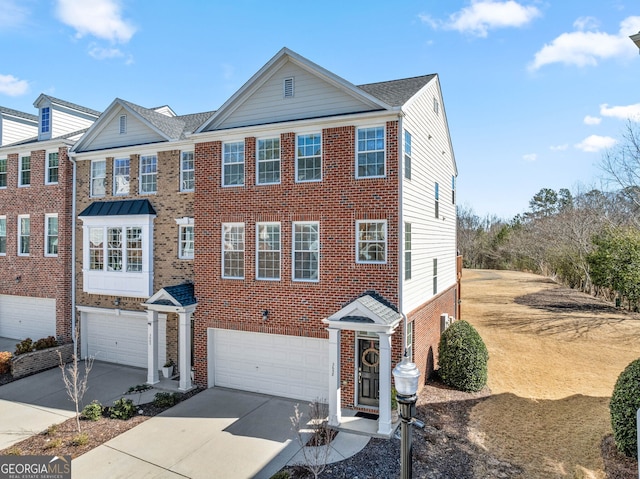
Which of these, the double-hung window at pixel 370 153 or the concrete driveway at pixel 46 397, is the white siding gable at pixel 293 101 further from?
the concrete driveway at pixel 46 397

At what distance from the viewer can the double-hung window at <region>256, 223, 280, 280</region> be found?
1175 centimetres

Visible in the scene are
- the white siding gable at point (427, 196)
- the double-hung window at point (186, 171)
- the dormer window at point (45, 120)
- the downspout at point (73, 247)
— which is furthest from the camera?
the dormer window at point (45, 120)

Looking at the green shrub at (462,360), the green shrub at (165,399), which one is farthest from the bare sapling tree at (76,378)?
the green shrub at (462,360)

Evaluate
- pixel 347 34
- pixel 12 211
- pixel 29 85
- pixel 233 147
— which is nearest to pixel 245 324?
pixel 233 147

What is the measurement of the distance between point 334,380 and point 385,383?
1284 mm

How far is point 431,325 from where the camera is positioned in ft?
45.2

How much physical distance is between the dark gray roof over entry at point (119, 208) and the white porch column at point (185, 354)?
446 centimetres

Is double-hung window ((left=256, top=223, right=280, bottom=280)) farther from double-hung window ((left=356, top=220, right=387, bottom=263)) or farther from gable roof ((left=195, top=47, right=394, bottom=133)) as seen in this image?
gable roof ((left=195, top=47, right=394, bottom=133))

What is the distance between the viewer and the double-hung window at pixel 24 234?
16859 millimetres

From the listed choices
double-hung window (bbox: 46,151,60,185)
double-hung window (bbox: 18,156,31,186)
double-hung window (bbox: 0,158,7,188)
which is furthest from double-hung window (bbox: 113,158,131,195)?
double-hung window (bbox: 0,158,7,188)

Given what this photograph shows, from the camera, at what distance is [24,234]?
1700 cm

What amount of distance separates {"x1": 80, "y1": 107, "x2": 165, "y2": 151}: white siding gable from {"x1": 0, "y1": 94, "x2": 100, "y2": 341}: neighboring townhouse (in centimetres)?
126

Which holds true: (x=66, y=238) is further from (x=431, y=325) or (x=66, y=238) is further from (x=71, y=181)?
(x=431, y=325)

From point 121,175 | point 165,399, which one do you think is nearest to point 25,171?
point 121,175
